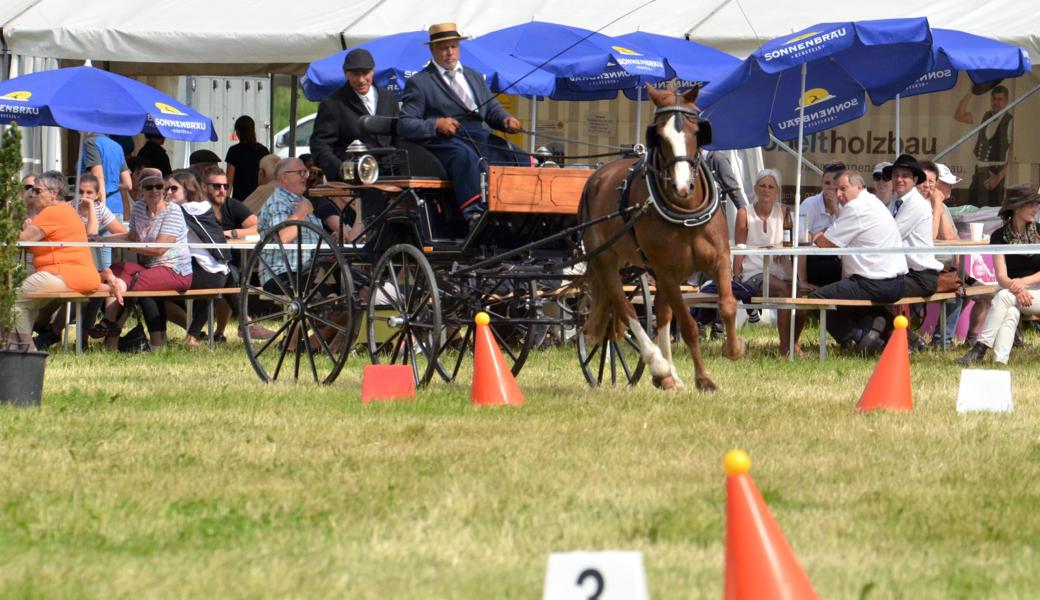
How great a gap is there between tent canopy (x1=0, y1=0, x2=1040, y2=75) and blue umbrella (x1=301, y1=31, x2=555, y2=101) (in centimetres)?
131

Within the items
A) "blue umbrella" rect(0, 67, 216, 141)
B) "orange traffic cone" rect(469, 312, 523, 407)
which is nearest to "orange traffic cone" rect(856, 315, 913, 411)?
"orange traffic cone" rect(469, 312, 523, 407)

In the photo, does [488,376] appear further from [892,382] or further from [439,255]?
[892,382]

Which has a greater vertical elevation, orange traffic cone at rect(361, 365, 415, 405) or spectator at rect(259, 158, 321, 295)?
→ spectator at rect(259, 158, 321, 295)

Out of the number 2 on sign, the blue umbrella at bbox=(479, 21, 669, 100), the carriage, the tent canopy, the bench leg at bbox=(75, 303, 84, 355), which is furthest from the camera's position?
the tent canopy

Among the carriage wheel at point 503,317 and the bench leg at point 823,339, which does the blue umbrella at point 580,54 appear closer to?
the bench leg at point 823,339

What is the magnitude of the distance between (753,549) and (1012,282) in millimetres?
9493

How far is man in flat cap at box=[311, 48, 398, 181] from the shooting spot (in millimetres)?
11523

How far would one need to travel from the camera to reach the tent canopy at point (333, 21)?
17828 millimetres

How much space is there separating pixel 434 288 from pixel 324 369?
301 centimetres

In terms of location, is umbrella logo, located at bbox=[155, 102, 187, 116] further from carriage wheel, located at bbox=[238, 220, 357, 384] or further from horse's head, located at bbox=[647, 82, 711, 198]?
horse's head, located at bbox=[647, 82, 711, 198]

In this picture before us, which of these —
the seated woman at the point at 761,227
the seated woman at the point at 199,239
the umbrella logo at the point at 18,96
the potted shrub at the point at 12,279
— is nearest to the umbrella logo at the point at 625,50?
the seated woman at the point at 761,227

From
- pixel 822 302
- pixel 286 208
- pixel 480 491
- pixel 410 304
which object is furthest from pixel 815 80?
pixel 480 491

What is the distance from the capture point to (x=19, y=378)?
9.77 m

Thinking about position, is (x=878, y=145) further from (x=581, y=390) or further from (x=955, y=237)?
(x=581, y=390)
